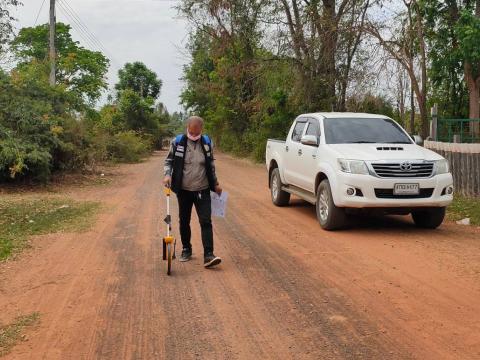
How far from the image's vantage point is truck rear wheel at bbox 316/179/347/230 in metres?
9.09

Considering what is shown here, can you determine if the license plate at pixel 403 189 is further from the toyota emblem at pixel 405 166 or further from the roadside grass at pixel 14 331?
the roadside grass at pixel 14 331

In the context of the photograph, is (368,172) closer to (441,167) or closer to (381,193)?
(381,193)

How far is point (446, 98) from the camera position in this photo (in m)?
25.0

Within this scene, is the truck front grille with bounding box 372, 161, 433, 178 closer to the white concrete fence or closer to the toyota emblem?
the toyota emblem

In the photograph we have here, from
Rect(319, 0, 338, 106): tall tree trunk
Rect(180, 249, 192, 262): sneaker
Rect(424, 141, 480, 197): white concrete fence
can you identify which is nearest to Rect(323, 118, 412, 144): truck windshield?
Rect(424, 141, 480, 197): white concrete fence

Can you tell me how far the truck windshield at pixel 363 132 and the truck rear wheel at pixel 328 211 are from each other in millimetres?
902

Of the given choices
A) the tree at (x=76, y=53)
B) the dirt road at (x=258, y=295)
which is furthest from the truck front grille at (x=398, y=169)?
the tree at (x=76, y=53)

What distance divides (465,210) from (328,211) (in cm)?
343

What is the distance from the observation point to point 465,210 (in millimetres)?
11047

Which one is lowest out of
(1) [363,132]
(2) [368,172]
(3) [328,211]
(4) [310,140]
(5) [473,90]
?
(3) [328,211]

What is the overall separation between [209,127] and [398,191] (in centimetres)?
4227

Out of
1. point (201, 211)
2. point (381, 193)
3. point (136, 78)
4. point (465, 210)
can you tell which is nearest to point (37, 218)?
point (201, 211)

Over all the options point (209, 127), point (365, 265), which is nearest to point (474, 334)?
point (365, 265)

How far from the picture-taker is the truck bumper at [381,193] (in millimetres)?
8711
